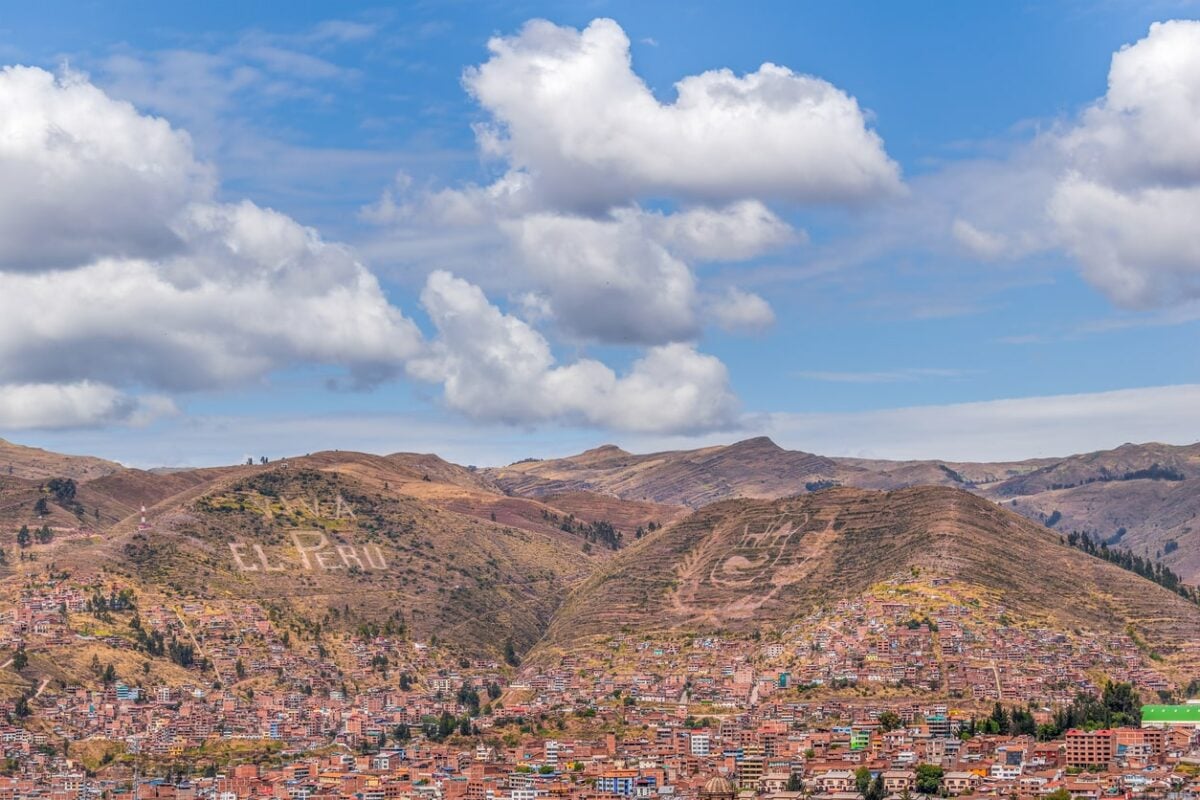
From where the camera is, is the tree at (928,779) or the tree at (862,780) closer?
the tree at (928,779)

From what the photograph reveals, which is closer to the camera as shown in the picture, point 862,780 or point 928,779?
point 928,779

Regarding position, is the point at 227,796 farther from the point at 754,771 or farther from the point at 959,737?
the point at 959,737

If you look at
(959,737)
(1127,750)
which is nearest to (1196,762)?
(1127,750)

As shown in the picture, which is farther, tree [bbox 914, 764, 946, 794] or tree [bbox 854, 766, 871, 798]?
tree [bbox 854, 766, 871, 798]

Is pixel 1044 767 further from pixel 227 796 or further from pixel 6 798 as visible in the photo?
pixel 6 798

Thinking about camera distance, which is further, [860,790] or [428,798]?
[428,798]

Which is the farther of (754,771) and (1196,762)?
(754,771)

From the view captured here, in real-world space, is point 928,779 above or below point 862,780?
above

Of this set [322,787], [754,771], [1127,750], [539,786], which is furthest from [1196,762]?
[322,787]
